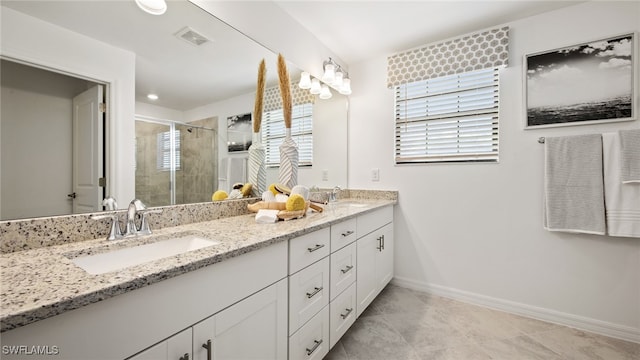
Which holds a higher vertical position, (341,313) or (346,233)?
(346,233)

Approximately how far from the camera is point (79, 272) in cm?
66

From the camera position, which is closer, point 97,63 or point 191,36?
point 97,63

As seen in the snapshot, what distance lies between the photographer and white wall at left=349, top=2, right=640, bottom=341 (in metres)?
1.71

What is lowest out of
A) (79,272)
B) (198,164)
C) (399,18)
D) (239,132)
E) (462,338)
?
(462,338)

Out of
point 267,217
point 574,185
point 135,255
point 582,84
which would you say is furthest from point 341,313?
point 582,84

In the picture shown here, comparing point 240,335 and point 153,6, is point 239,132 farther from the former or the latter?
point 240,335

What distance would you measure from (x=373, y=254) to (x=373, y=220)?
26cm

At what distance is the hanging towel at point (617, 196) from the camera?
1579 millimetres

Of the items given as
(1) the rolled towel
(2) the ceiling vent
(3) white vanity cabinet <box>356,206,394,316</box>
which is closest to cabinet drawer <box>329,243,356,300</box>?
(3) white vanity cabinet <box>356,206,394,316</box>

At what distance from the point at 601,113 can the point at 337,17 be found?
6.26 feet

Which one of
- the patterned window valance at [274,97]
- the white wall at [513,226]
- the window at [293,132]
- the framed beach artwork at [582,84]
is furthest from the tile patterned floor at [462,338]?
the patterned window valance at [274,97]

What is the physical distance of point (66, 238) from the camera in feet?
3.04

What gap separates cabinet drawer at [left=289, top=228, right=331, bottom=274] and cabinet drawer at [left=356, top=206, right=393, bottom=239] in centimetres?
44

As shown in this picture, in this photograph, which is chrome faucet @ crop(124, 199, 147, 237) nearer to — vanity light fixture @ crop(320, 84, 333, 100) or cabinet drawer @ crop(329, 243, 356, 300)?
cabinet drawer @ crop(329, 243, 356, 300)
